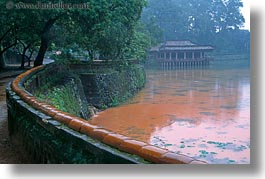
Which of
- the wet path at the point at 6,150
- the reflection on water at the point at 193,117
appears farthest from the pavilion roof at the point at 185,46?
the wet path at the point at 6,150

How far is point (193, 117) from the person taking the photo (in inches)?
373

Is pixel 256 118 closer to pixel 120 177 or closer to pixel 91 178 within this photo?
pixel 120 177

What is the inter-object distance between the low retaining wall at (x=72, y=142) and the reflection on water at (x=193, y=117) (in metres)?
1.64

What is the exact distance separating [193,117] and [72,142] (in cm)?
730

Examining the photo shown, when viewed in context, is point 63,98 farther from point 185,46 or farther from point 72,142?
point 72,142

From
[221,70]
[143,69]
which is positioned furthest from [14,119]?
[143,69]

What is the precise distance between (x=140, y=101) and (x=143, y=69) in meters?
5.85

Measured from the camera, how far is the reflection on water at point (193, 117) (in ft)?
20.2

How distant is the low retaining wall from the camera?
6.98 ft

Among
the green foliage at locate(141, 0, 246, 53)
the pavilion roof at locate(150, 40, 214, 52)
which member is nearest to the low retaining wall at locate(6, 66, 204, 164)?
the green foliage at locate(141, 0, 246, 53)

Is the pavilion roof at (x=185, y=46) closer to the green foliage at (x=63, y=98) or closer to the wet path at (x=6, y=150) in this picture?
the green foliage at (x=63, y=98)

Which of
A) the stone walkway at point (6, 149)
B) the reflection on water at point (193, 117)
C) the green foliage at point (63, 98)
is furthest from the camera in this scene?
the green foliage at point (63, 98)

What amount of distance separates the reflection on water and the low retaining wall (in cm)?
164

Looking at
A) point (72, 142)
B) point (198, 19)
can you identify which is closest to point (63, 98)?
point (198, 19)
